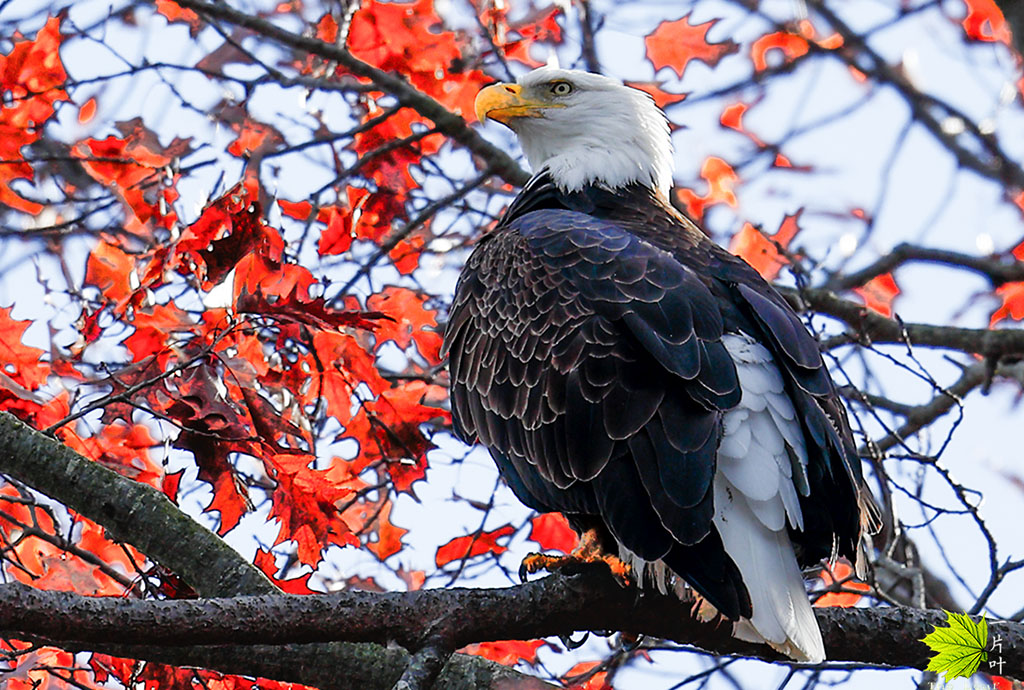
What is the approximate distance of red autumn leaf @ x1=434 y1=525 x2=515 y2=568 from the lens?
14.6ft

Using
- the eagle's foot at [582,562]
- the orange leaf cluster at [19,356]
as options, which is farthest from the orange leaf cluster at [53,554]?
the eagle's foot at [582,562]

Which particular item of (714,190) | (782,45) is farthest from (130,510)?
(782,45)

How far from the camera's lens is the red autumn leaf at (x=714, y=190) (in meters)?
6.36

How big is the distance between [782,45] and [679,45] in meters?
2.44

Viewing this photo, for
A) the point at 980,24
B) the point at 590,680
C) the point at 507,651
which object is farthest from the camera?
the point at 980,24

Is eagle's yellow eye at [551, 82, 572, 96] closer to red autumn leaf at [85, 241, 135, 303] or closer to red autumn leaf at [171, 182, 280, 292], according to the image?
red autumn leaf at [171, 182, 280, 292]

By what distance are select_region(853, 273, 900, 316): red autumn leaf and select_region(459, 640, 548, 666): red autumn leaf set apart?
316 cm

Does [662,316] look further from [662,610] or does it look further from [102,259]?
[102,259]

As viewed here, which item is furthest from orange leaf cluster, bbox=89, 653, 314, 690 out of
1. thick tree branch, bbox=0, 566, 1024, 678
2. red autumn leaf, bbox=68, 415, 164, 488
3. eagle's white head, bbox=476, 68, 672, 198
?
eagle's white head, bbox=476, 68, 672, 198

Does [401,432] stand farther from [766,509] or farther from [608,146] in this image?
[766,509]

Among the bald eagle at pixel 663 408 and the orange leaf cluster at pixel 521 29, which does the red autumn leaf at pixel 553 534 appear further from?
the orange leaf cluster at pixel 521 29

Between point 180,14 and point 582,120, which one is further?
point 180,14

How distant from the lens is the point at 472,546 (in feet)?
14.4

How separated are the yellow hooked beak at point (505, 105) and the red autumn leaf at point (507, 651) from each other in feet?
6.00
